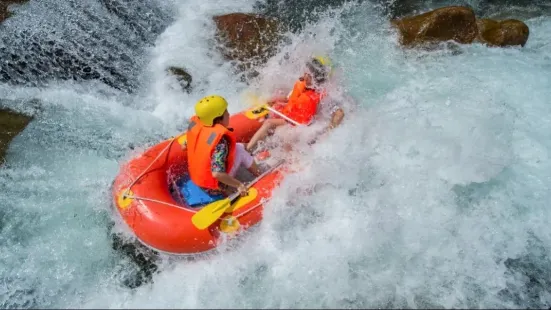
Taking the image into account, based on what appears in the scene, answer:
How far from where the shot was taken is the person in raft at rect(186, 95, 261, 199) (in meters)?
4.61

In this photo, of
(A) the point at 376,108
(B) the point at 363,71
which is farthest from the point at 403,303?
(B) the point at 363,71

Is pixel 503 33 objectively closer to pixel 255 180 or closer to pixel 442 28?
pixel 442 28

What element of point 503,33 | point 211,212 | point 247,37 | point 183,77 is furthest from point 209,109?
point 503,33

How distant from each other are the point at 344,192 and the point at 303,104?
117 centimetres

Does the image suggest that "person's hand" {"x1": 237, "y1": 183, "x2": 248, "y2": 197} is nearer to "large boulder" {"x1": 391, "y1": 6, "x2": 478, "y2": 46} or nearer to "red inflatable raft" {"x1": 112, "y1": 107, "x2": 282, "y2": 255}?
"red inflatable raft" {"x1": 112, "y1": 107, "x2": 282, "y2": 255}

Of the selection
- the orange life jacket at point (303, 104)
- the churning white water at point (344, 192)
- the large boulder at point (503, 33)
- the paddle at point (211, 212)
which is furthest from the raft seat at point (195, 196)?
the large boulder at point (503, 33)

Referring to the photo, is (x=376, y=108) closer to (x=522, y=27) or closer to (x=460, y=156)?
(x=460, y=156)

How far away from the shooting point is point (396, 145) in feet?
20.6

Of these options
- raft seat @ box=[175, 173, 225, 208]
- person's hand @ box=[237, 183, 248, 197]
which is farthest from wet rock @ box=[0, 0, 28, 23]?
person's hand @ box=[237, 183, 248, 197]

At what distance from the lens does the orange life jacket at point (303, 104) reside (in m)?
5.80

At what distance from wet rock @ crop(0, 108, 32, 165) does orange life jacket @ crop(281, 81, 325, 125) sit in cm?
400

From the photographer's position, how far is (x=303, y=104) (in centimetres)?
580

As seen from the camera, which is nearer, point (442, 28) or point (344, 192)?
point (344, 192)

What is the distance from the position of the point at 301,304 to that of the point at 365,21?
19.8 ft
